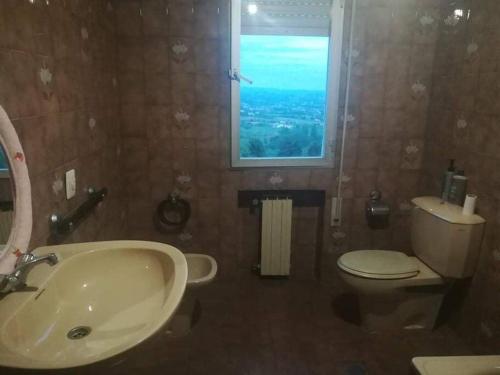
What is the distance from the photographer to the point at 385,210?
104 inches

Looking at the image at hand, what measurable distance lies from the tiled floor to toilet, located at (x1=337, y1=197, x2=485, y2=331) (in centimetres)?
12

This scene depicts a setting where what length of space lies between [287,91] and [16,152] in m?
1.75

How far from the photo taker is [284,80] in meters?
2.52

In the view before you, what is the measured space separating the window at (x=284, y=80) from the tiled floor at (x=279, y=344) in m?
0.96

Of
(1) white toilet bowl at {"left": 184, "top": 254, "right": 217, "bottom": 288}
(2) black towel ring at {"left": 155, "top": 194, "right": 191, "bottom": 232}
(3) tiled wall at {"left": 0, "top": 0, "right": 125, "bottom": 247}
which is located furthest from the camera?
(2) black towel ring at {"left": 155, "top": 194, "right": 191, "bottom": 232}

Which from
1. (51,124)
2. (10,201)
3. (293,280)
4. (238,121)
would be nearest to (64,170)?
(51,124)

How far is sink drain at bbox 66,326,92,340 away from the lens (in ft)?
3.63

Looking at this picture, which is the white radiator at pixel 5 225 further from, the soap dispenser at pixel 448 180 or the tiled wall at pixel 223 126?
the soap dispenser at pixel 448 180

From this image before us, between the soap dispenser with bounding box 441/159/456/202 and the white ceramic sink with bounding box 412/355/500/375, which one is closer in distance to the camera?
the white ceramic sink with bounding box 412/355/500/375

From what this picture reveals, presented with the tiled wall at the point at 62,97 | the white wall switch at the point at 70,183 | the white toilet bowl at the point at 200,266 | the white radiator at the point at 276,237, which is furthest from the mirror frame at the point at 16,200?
the white radiator at the point at 276,237

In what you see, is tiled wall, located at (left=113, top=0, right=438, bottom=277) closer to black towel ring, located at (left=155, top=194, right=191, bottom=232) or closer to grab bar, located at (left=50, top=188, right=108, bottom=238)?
black towel ring, located at (left=155, top=194, right=191, bottom=232)

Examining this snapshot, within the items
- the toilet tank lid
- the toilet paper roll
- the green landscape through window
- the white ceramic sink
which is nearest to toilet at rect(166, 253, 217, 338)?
the green landscape through window

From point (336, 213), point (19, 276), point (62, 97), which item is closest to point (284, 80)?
point (336, 213)

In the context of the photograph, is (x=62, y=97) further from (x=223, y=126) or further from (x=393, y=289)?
(x=393, y=289)
